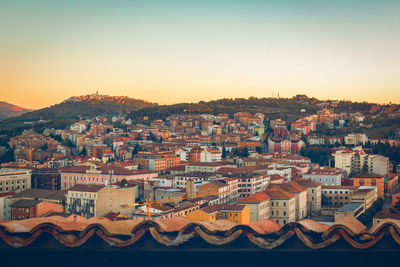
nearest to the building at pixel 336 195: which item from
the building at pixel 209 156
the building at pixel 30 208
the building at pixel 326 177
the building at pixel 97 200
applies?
the building at pixel 326 177

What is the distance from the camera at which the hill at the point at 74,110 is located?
50594 mm

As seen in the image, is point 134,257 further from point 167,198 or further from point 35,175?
point 35,175

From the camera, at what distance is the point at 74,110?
6688 centimetres

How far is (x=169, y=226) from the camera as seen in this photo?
3.31m

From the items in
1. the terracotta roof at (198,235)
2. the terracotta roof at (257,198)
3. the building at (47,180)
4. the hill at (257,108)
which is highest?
the hill at (257,108)

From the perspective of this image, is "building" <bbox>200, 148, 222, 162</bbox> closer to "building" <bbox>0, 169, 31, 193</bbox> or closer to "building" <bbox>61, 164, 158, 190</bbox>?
"building" <bbox>61, 164, 158, 190</bbox>

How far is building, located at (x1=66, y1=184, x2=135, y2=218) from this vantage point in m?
14.8

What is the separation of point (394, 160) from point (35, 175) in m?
16.7

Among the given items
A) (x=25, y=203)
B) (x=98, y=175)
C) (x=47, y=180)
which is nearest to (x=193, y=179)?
(x=98, y=175)

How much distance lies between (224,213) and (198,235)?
10.2 m

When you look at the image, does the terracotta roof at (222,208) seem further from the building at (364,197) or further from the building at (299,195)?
the building at (364,197)

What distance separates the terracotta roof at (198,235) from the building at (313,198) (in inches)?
571

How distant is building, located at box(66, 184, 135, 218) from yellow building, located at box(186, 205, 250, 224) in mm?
2946

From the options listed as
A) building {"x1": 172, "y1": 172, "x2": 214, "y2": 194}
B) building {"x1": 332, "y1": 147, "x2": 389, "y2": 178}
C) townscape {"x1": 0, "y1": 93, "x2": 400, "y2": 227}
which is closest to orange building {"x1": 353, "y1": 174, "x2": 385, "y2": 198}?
townscape {"x1": 0, "y1": 93, "x2": 400, "y2": 227}
